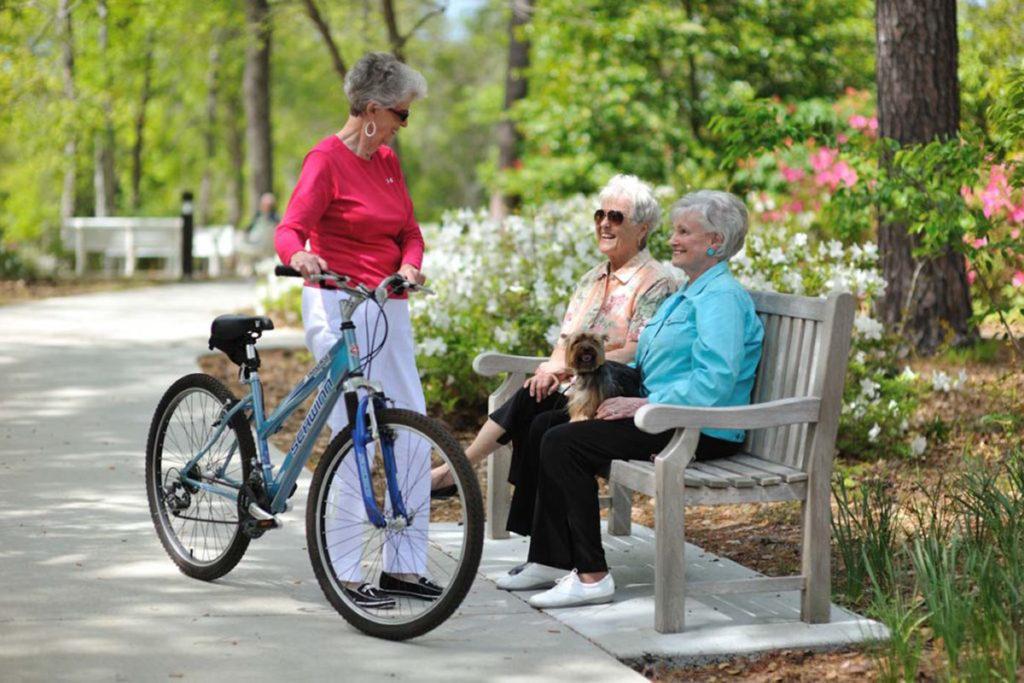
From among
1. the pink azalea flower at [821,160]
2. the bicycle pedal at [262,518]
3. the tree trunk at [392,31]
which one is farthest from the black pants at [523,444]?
the tree trunk at [392,31]

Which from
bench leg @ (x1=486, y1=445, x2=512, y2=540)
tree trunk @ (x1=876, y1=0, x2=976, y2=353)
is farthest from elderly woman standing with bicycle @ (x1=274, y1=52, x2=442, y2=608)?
tree trunk @ (x1=876, y1=0, x2=976, y2=353)

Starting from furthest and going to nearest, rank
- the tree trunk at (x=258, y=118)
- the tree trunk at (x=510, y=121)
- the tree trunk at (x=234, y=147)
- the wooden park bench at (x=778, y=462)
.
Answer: the tree trunk at (x=234, y=147) < the tree trunk at (x=258, y=118) < the tree trunk at (x=510, y=121) < the wooden park bench at (x=778, y=462)

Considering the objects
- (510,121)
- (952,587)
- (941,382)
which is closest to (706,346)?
(952,587)

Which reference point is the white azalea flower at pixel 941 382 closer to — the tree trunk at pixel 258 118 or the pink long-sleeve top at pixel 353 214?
the pink long-sleeve top at pixel 353 214

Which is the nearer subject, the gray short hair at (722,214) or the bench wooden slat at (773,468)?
the bench wooden slat at (773,468)

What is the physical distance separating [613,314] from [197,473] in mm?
1666

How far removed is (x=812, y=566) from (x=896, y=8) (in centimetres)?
557

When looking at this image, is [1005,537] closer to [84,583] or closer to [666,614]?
[666,614]

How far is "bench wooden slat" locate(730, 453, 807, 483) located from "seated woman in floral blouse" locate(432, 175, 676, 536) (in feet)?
1.90

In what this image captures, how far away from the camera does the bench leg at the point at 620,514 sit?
6.14 meters

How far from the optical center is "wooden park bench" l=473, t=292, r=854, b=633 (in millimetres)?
4637

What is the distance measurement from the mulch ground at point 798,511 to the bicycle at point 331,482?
869 mm

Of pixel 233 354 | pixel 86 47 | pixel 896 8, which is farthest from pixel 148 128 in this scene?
pixel 233 354

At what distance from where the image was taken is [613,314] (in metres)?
5.54
